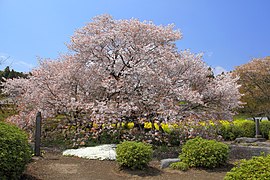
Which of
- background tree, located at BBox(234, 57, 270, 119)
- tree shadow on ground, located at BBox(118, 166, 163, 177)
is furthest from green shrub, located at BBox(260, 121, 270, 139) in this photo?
tree shadow on ground, located at BBox(118, 166, 163, 177)

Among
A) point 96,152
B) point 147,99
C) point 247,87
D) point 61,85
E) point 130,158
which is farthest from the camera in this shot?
point 247,87

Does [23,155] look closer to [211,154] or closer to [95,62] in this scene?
[211,154]

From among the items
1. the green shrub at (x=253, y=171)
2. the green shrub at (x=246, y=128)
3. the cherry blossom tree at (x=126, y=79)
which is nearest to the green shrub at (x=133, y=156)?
the cherry blossom tree at (x=126, y=79)

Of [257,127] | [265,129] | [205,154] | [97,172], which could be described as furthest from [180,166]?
[265,129]

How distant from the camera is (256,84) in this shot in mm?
20766

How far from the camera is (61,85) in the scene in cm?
1027

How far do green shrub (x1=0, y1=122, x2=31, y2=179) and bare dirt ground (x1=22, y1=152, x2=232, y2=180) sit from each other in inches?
27.2

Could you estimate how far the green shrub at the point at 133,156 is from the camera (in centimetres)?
668

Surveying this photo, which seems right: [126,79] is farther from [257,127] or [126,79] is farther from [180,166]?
[257,127]

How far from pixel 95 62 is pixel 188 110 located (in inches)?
148

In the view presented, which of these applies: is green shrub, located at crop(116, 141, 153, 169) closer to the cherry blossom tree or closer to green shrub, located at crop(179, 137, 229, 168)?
green shrub, located at crop(179, 137, 229, 168)

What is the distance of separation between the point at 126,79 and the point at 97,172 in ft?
12.3

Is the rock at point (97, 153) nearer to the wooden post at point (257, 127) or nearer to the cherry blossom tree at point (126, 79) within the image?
the cherry blossom tree at point (126, 79)

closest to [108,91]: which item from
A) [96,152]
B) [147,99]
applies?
[147,99]
